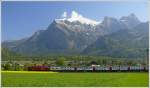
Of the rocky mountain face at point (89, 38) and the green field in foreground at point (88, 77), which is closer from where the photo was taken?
the green field in foreground at point (88, 77)

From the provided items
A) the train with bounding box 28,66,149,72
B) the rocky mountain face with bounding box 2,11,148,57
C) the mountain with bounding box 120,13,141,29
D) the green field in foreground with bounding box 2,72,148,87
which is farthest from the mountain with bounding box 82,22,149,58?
the green field in foreground with bounding box 2,72,148,87

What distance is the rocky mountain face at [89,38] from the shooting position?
9.43 metres

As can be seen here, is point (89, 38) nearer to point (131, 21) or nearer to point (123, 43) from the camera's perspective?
point (123, 43)

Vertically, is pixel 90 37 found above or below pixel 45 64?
above

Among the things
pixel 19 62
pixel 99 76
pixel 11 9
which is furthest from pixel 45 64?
pixel 11 9

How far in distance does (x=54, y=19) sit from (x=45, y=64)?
234 cm

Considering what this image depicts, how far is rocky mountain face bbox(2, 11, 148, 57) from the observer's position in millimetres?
9430

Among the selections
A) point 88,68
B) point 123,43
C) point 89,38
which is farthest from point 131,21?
point 88,68

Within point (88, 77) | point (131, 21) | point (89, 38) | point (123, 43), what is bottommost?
point (88, 77)

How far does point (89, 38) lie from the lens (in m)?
9.96

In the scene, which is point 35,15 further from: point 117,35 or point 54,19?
point 117,35

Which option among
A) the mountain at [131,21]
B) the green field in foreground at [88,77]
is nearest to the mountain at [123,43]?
the mountain at [131,21]

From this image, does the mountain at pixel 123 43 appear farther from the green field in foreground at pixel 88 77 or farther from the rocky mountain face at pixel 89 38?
the green field in foreground at pixel 88 77

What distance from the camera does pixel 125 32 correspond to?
10.6 m
